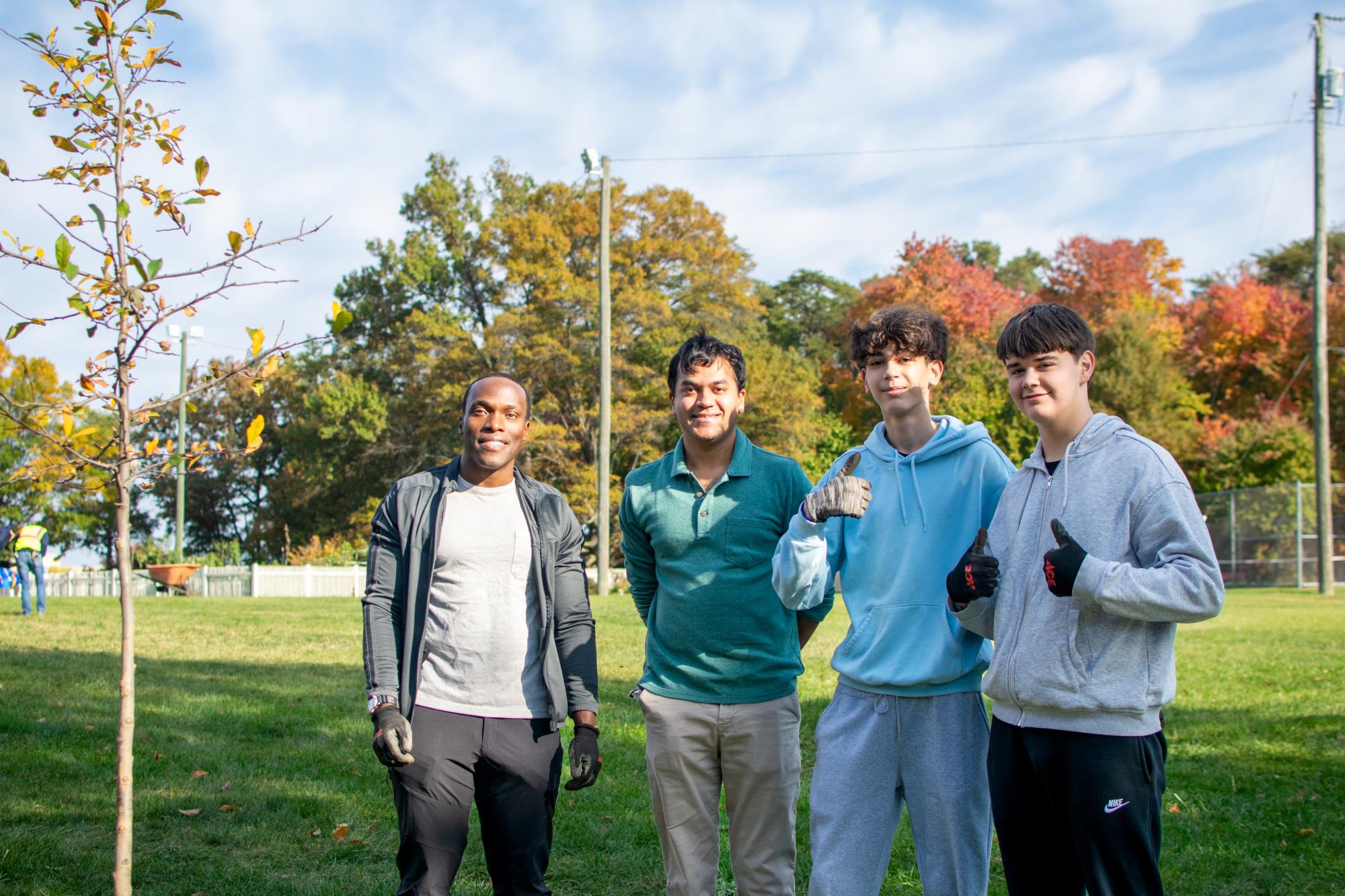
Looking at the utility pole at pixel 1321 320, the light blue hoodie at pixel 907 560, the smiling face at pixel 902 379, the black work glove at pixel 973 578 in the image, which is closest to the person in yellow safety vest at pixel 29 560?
the light blue hoodie at pixel 907 560

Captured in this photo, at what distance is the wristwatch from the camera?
302 centimetres

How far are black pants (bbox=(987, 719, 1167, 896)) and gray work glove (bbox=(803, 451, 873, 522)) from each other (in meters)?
0.70

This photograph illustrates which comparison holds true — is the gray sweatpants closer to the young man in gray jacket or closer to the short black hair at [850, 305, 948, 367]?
the young man in gray jacket

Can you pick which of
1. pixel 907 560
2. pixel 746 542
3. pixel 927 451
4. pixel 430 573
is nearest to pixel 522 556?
pixel 430 573

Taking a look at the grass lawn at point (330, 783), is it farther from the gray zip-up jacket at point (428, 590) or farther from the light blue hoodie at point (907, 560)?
the light blue hoodie at point (907, 560)

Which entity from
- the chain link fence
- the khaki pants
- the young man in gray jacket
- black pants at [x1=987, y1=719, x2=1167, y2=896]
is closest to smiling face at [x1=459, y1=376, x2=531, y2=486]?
the young man in gray jacket

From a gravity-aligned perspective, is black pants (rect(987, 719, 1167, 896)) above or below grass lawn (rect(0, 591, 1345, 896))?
above

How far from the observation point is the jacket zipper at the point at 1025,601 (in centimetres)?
265

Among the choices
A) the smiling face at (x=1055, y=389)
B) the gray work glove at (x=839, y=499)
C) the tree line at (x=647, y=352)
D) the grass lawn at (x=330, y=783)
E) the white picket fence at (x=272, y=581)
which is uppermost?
the tree line at (x=647, y=352)

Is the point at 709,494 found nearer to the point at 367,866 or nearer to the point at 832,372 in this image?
the point at 367,866

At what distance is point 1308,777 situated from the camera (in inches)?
221

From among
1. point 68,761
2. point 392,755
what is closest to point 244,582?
point 68,761

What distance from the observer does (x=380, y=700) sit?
9.95ft

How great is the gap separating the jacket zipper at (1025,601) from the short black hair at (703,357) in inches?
39.1
